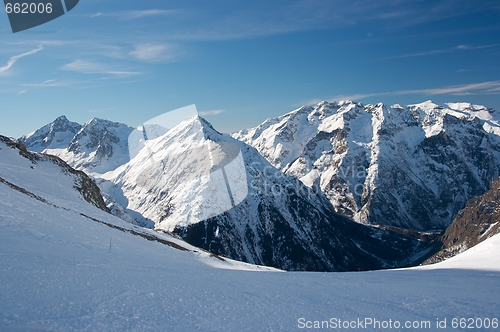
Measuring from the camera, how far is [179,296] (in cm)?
1115

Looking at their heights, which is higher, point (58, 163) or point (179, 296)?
point (58, 163)

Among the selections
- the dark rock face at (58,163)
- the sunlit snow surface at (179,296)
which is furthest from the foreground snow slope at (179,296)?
the dark rock face at (58,163)

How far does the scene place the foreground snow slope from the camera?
8758 millimetres

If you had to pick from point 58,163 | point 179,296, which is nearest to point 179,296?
point 179,296

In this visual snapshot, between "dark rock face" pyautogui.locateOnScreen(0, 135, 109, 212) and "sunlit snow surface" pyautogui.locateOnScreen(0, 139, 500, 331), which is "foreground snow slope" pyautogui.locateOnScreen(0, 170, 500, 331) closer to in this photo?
"sunlit snow surface" pyautogui.locateOnScreen(0, 139, 500, 331)

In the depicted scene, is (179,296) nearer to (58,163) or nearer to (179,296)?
(179,296)

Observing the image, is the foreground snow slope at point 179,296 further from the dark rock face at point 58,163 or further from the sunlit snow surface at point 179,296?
the dark rock face at point 58,163

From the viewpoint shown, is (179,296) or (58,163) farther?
(58,163)

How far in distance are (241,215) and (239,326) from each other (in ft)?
625

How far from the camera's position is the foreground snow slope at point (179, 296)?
876 cm

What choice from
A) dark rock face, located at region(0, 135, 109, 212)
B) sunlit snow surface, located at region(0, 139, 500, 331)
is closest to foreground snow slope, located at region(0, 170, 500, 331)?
sunlit snow surface, located at region(0, 139, 500, 331)

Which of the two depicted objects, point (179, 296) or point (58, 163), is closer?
point (179, 296)

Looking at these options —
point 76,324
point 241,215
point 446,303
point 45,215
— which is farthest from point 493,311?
point 241,215

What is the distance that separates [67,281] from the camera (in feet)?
36.3
